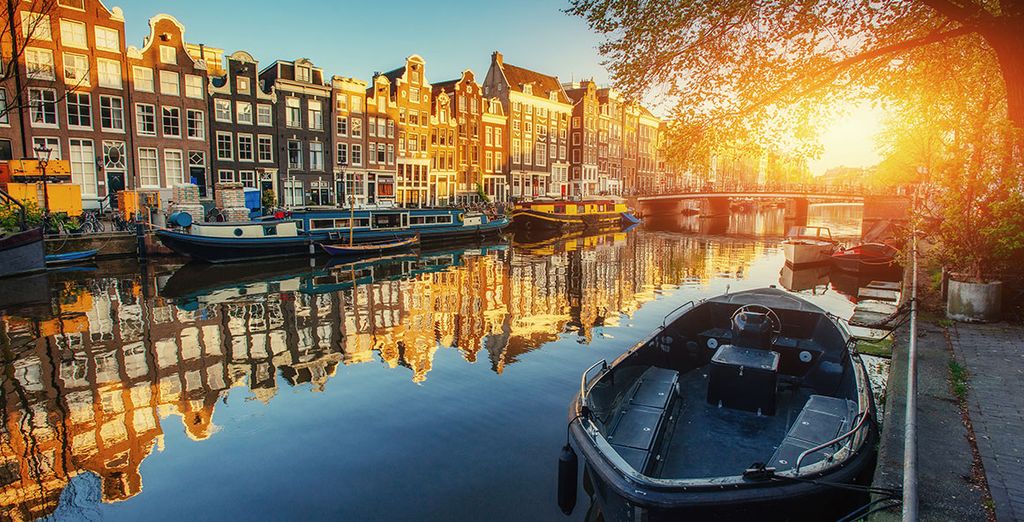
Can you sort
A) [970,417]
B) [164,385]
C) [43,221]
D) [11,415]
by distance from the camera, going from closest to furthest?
[970,417] < [11,415] < [164,385] < [43,221]

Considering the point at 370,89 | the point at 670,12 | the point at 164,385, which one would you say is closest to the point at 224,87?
the point at 370,89

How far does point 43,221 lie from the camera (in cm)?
3030

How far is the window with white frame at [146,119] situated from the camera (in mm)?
40750

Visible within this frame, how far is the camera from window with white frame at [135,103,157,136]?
40.8 meters

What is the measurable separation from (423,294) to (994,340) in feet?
60.2

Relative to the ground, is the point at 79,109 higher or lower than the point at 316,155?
higher

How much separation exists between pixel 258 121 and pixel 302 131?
3.91 metres

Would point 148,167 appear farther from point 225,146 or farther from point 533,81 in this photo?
point 533,81

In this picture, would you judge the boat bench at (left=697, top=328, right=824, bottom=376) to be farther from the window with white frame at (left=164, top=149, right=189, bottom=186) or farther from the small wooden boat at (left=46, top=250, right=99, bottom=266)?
the window with white frame at (left=164, top=149, right=189, bottom=186)

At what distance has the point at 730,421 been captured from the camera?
8789 millimetres

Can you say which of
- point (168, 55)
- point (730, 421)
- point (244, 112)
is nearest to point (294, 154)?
point (244, 112)

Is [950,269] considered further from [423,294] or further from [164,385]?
[164,385]

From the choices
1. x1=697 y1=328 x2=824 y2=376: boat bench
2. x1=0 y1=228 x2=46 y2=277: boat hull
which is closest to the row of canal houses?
x1=0 y1=228 x2=46 y2=277: boat hull

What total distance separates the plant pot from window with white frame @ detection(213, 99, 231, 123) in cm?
4773
